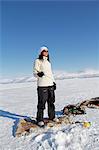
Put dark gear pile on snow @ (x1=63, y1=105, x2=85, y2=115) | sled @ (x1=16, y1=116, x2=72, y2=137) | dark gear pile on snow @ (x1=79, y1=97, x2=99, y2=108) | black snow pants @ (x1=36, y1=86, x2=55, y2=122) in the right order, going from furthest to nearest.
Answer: dark gear pile on snow @ (x1=79, y1=97, x2=99, y2=108) → dark gear pile on snow @ (x1=63, y1=105, x2=85, y2=115) → black snow pants @ (x1=36, y1=86, x2=55, y2=122) → sled @ (x1=16, y1=116, x2=72, y2=137)

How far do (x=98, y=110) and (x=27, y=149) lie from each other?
4.05 metres

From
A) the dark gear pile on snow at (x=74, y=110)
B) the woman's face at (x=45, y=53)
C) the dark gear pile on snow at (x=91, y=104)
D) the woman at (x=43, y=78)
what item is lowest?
Result: the dark gear pile on snow at (x=74, y=110)

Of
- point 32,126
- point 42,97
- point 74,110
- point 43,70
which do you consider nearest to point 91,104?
point 74,110

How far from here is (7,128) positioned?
816 cm

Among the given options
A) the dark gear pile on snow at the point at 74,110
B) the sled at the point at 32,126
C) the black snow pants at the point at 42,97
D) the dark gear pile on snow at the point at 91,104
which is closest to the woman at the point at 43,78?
the black snow pants at the point at 42,97

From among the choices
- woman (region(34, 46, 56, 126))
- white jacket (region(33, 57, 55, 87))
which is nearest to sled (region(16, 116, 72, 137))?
woman (region(34, 46, 56, 126))

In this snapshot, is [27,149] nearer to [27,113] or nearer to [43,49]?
[43,49]

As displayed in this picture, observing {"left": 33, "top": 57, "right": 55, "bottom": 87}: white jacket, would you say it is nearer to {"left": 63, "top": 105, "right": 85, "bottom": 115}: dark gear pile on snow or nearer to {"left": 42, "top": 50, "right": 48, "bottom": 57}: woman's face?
{"left": 42, "top": 50, "right": 48, "bottom": 57}: woman's face

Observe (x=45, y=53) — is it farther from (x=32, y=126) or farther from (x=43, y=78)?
(x=32, y=126)

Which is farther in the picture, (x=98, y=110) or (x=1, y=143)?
(x=98, y=110)

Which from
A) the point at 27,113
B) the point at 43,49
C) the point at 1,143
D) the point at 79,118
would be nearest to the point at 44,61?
the point at 43,49

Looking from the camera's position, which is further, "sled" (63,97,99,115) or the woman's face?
"sled" (63,97,99,115)

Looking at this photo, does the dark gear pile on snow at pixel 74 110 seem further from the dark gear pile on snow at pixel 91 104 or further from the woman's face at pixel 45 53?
the woman's face at pixel 45 53

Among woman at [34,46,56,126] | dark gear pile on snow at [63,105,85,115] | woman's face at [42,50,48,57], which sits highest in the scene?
woman's face at [42,50,48,57]
